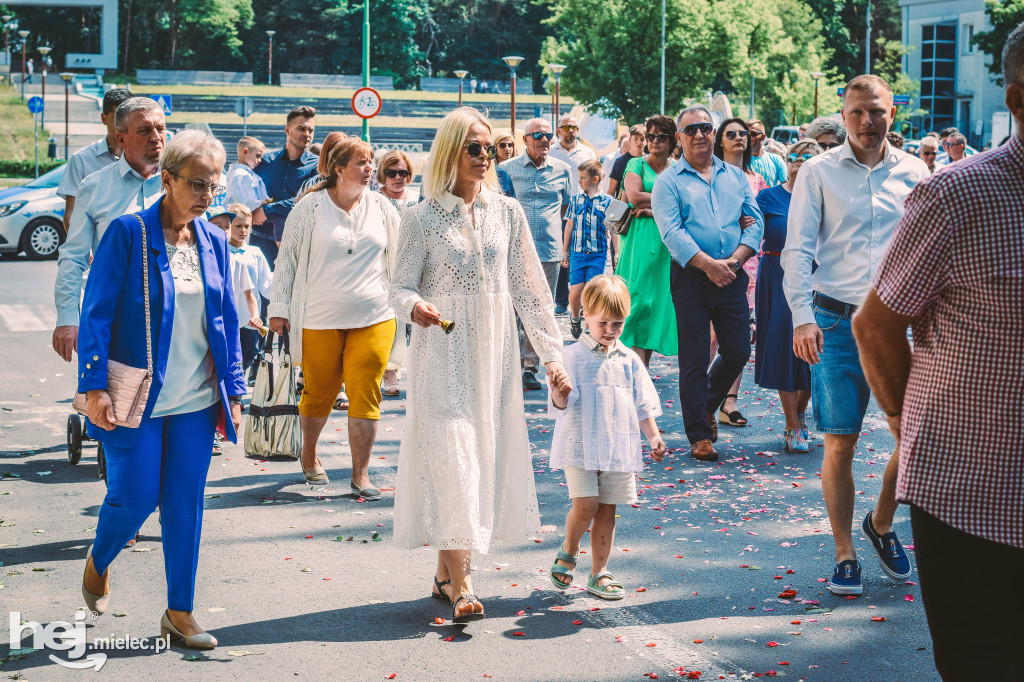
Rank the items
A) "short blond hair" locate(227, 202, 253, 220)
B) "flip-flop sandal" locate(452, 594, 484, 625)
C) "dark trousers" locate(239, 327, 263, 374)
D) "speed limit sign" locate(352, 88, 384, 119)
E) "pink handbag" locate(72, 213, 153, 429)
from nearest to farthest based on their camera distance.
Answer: "pink handbag" locate(72, 213, 153, 429)
"flip-flop sandal" locate(452, 594, 484, 625)
"dark trousers" locate(239, 327, 263, 374)
"short blond hair" locate(227, 202, 253, 220)
"speed limit sign" locate(352, 88, 384, 119)

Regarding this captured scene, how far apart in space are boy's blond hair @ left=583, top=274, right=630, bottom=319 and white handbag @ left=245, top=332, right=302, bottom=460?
8.45ft

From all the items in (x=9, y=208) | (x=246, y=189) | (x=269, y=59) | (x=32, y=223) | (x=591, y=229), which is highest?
(x=269, y=59)

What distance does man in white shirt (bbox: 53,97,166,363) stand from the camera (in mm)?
6125

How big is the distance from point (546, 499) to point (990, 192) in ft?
15.4

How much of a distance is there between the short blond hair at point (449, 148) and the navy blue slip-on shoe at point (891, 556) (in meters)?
2.49

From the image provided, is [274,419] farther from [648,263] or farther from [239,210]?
[648,263]

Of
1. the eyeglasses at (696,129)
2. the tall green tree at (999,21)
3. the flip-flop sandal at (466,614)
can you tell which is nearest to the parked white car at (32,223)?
the eyeglasses at (696,129)

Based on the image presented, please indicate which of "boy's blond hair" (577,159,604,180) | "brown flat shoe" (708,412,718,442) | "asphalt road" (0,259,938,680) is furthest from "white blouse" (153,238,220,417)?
"boy's blond hair" (577,159,604,180)

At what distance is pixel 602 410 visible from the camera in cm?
544

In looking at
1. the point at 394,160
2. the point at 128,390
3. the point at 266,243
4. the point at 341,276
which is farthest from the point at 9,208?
the point at 128,390

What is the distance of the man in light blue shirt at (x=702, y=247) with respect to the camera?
829 cm

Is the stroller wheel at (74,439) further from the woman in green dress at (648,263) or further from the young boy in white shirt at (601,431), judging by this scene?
the woman in green dress at (648,263)

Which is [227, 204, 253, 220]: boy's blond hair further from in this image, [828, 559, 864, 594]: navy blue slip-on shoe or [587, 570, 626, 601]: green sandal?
[828, 559, 864, 594]: navy blue slip-on shoe

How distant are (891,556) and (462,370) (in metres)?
2.20
